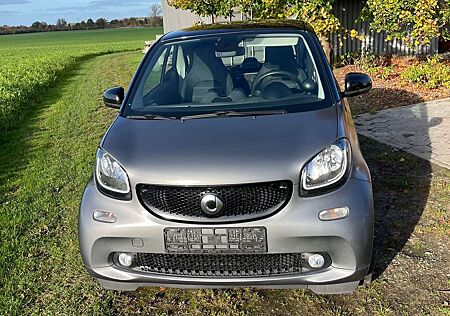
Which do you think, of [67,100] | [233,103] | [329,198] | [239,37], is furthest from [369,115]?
[67,100]

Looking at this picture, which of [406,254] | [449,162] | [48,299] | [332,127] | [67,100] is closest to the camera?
[332,127]

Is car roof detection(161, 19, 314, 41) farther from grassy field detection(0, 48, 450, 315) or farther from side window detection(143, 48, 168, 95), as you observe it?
grassy field detection(0, 48, 450, 315)

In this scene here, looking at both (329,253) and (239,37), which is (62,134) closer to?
(239,37)

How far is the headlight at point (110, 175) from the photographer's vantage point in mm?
2639

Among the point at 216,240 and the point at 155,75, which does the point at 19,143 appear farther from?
the point at 216,240

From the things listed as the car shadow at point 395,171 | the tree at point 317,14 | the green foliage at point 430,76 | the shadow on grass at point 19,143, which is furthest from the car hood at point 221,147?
the tree at point 317,14

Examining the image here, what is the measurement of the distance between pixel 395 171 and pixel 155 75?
2.92 metres

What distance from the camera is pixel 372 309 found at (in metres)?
2.83

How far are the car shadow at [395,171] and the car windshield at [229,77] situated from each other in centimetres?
131

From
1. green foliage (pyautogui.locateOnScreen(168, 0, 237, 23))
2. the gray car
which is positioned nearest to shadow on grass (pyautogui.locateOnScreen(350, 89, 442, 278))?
the gray car

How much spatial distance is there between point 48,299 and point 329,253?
6.44 ft

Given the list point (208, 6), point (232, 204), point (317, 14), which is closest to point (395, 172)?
point (232, 204)

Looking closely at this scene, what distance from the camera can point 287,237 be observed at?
244 centimetres

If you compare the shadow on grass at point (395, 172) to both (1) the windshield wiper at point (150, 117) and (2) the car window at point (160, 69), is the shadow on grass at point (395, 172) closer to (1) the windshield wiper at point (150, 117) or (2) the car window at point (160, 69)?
(1) the windshield wiper at point (150, 117)
